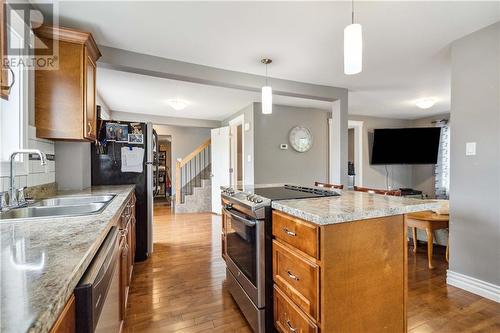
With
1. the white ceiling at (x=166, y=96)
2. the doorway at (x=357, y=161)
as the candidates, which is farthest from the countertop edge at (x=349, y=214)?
the doorway at (x=357, y=161)

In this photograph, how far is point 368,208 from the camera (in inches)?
52.2

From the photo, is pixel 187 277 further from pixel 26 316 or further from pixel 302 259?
pixel 26 316

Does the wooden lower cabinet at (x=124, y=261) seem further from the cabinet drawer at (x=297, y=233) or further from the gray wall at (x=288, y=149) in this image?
the gray wall at (x=288, y=149)

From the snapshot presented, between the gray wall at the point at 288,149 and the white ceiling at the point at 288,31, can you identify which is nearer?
the white ceiling at the point at 288,31

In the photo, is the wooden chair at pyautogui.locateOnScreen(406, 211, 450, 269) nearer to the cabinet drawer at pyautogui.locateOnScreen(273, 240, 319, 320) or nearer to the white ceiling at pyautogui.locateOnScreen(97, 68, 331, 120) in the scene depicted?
the cabinet drawer at pyautogui.locateOnScreen(273, 240, 319, 320)

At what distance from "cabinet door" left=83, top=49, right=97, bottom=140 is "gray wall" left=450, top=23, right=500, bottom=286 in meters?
3.36

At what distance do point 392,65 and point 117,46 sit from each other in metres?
3.02

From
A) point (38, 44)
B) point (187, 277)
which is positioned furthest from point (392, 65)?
point (38, 44)

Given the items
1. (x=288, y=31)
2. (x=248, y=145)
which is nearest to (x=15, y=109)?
(x=288, y=31)

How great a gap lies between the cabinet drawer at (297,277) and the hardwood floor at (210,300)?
58cm

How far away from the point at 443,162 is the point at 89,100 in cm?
692

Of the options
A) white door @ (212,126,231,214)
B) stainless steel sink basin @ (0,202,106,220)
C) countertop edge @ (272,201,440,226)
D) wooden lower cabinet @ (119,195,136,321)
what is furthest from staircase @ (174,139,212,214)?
countertop edge @ (272,201,440,226)

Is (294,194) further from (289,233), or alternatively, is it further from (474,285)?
(474,285)

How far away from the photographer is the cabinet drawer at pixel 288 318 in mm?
1268
